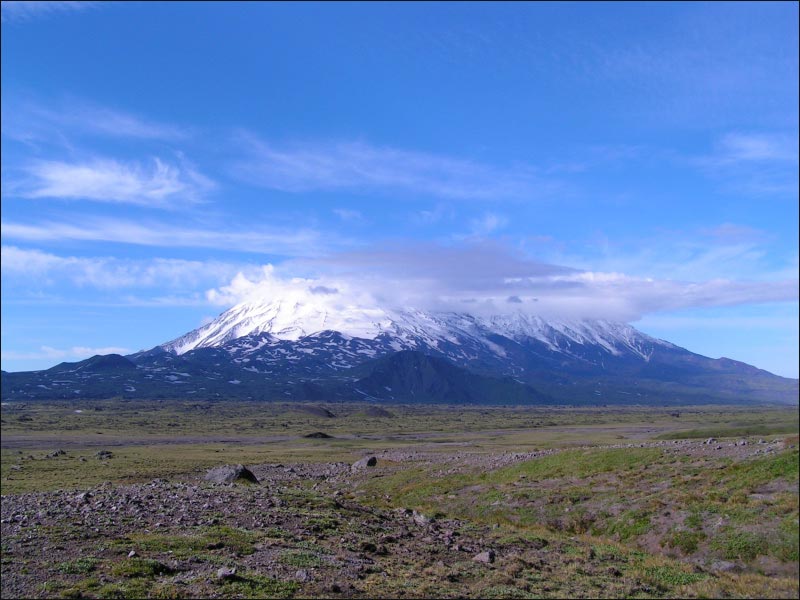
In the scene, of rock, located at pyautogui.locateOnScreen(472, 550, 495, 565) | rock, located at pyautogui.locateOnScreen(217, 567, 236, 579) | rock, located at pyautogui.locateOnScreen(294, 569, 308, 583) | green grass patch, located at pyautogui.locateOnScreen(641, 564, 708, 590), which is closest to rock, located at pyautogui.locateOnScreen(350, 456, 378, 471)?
rock, located at pyautogui.locateOnScreen(472, 550, 495, 565)

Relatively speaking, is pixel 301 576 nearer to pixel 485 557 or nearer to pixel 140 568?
pixel 140 568

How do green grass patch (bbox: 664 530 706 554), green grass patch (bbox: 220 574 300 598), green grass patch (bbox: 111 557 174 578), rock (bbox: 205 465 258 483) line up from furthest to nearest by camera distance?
rock (bbox: 205 465 258 483) → green grass patch (bbox: 111 557 174 578) → green grass patch (bbox: 220 574 300 598) → green grass patch (bbox: 664 530 706 554)

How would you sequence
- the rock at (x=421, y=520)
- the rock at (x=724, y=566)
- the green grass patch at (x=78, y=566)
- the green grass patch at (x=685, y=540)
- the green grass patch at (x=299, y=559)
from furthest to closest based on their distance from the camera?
the rock at (x=421, y=520)
the green grass patch at (x=299, y=559)
the green grass patch at (x=78, y=566)
the green grass patch at (x=685, y=540)
the rock at (x=724, y=566)

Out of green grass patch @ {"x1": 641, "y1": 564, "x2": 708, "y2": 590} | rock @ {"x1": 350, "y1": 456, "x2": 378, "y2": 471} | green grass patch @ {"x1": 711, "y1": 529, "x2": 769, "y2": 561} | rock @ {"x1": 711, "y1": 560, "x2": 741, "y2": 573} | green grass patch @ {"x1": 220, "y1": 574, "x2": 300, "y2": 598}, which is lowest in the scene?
rock @ {"x1": 350, "y1": 456, "x2": 378, "y2": 471}

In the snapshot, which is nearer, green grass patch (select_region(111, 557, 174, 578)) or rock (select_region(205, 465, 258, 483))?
green grass patch (select_region(111, 557, 174, 578))

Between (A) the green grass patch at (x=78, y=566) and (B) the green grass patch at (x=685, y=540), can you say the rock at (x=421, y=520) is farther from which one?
(A) the green grass patch at (x=78, y=566)

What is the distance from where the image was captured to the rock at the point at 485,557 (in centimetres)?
1955

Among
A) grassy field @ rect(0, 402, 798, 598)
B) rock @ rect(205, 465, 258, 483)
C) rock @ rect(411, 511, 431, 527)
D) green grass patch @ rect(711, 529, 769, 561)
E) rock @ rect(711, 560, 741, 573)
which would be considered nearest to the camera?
green grass patch @ rect(711, 529, 769, 561)

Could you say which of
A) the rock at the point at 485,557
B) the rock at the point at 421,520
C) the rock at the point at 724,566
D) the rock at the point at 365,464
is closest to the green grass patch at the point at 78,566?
the rock at the point at 485,557

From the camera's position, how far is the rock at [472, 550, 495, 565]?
19547 millimetres

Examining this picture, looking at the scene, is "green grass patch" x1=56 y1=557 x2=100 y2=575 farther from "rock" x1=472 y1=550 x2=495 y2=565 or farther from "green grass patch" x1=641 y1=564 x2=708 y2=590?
"green grass patch" x1=641 y1=564 x2=708 y2=590

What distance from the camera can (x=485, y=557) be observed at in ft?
64.8

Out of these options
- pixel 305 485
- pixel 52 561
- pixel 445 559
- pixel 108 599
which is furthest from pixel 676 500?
pixel 305 485

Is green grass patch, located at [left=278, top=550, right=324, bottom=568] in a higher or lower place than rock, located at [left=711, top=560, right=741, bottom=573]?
lower
